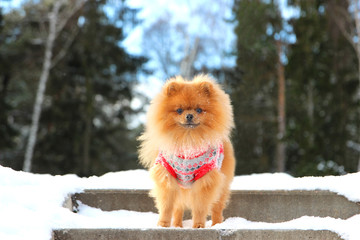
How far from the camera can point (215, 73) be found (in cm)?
1489

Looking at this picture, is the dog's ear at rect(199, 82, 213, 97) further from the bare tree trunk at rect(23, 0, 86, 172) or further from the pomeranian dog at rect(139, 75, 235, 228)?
the bare tree trunk at rect(23, 0, 86, 172)

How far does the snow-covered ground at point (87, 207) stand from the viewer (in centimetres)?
303

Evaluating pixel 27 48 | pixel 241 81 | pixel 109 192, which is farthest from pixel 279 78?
pixel 109 192

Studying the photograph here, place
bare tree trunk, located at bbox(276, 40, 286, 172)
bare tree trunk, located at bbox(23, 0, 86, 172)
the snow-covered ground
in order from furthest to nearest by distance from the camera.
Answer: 1. bare tree trunk, located at bbox(23, 0, 86, 172)
2. bare tree trunk, located at bbox(276, 40, 286, 172)
3. the snow-covered ground

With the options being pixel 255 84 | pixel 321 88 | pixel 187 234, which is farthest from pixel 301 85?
pixel 187 234

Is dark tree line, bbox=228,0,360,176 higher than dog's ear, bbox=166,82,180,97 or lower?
higher

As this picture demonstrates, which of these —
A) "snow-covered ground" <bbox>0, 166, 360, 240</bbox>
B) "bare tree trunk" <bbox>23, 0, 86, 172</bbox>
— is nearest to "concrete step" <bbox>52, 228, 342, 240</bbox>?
"snow-covered ground" <bbox>0, 166, 360, 240</bbox>

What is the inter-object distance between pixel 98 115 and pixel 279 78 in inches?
247

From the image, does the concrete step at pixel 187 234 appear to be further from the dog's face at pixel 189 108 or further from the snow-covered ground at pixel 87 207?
the dog's face at pixel 189 108

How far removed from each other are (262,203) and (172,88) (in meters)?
1.67

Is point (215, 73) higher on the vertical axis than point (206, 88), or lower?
higher

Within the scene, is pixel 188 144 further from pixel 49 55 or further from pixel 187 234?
pixel 49 55

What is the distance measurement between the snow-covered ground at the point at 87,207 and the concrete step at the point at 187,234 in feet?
0.24

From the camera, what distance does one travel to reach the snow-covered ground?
303 centimetres
